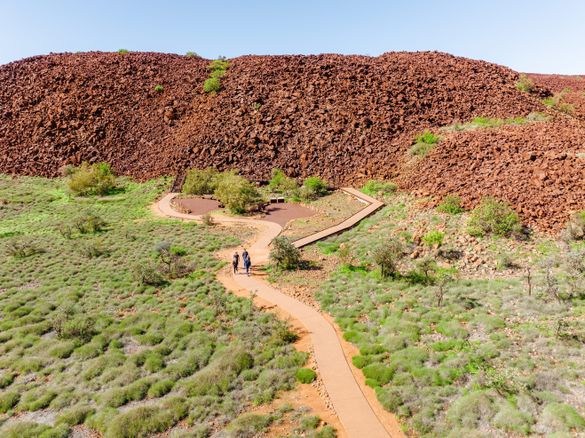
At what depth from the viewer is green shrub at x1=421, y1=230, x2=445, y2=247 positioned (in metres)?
20.1

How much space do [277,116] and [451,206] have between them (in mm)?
27162

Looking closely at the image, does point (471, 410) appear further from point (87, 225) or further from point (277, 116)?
point (277, 116)

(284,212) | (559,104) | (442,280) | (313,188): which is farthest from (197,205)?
(559,104)

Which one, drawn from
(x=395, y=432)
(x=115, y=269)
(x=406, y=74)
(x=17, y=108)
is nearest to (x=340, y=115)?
(x=406, y=74)

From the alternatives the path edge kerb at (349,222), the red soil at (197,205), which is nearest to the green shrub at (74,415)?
the path edge kerb at (349,222)

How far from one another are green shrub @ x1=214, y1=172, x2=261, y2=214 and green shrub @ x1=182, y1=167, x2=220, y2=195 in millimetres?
4302

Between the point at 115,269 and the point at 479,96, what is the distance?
4339 cm

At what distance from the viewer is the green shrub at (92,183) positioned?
37.8m

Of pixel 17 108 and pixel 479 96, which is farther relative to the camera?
pixel 17 108

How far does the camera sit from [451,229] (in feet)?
69.9

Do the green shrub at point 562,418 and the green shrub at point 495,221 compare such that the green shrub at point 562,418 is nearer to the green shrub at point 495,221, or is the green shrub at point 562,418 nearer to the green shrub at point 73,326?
the green shrub at point 495,221

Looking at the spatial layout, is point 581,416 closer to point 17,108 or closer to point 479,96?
point 479,96

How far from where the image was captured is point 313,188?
34000 millimetres

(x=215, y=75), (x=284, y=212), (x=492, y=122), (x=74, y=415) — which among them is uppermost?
(x=215, y=75)
